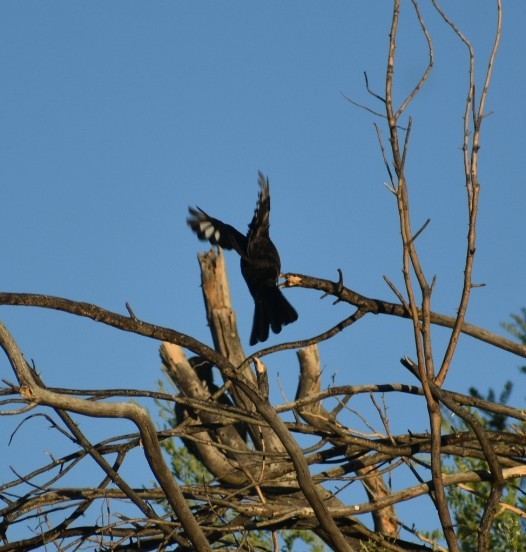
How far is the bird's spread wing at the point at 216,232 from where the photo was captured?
815cm

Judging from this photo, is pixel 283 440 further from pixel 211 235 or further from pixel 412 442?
pixel 211 235

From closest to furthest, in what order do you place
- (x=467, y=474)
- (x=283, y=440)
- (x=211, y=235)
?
(x=283, y=440) < (x=467, y=474) < (x=211, y=235)

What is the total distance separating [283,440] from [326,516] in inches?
17.7

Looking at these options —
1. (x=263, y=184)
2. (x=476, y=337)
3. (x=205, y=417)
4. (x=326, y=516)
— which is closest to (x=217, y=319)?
(x=205, y=417)

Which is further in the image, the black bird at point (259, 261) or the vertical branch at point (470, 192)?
the black bird at point (259, 261)

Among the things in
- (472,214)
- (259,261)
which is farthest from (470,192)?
(259,261)

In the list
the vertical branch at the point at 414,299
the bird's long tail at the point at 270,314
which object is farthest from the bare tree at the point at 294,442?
the bird's long tail at the point at 270,314

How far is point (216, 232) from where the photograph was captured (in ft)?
27.2

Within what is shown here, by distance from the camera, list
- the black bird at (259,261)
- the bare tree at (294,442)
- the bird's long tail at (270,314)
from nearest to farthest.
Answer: the bare tree at (294,442), the black bird at (259,261), the bird's long tail at (270,314)

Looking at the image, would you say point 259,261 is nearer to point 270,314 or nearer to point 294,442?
point 270,314

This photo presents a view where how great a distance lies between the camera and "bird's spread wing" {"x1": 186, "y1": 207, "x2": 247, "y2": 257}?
815 centimetres

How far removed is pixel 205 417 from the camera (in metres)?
8.47

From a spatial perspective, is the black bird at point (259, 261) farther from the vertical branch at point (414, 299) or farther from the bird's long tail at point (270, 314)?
the vertical branch at point (414, 299)

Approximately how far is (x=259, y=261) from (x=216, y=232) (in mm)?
490
